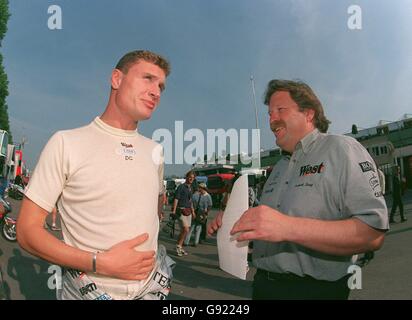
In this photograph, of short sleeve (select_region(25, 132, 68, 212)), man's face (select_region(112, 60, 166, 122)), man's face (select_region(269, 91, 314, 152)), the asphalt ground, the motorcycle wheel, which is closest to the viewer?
short sleeve (select_region(25, 132, 68, 212))

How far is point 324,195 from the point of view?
4.61 ft

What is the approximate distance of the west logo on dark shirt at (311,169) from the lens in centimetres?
146

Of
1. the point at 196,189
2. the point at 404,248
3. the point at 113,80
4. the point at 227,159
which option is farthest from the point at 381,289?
the point at 227,159

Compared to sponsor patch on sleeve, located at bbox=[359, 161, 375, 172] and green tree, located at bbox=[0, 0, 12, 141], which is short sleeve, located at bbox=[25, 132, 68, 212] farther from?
green tree, located at bbox=[0, 0, 12, 141]

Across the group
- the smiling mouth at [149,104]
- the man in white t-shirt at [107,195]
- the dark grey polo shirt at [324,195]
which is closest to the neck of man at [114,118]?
the man in white t-shirt at [107,195]

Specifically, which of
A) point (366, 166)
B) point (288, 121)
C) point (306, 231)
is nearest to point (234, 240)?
point (306, 231)

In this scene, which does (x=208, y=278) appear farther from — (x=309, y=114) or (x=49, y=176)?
(x=49, y=176)

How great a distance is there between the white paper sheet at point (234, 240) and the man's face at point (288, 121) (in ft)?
1.45

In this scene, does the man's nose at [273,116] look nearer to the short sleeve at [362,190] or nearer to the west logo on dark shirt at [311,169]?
the west logo on dark shirt at [311,169]

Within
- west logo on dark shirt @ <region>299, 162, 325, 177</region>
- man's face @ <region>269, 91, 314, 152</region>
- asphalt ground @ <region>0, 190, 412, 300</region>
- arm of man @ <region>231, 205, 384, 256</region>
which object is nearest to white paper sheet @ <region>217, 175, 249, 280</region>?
arm of man @ <region>231, 205, 384, 256</region>

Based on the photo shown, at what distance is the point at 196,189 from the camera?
35.2 feet

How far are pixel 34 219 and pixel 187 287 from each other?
444 centimetres

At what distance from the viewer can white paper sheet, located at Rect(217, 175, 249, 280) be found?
4.39 ft

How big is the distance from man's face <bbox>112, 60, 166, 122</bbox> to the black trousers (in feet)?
3.22
